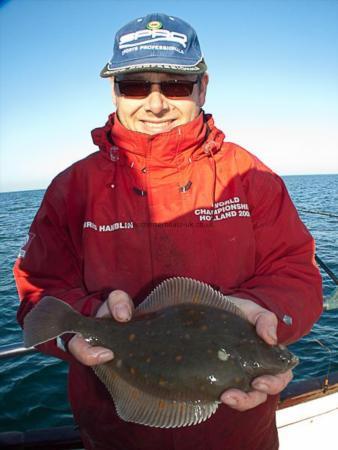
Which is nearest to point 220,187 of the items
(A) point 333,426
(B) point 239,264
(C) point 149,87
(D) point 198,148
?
(D) point 198,148

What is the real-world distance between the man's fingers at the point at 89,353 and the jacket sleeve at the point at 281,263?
847 mm

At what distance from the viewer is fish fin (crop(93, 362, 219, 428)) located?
204cm

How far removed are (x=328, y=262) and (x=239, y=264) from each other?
510 inches

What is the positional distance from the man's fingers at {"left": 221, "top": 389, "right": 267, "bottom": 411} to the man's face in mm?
1685

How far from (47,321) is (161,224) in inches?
35.7

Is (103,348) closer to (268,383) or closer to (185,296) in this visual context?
(185,296)

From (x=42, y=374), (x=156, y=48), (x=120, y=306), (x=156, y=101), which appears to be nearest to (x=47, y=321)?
(x=120, y=306)

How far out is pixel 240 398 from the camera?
1933 mm

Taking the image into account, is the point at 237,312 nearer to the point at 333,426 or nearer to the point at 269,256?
the point at 269,256

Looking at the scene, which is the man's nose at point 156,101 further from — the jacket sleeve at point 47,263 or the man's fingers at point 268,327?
the man's fingers at point 268,327

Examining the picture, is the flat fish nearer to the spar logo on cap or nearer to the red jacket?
the red jacket

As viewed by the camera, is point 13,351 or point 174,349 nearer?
point 174,349

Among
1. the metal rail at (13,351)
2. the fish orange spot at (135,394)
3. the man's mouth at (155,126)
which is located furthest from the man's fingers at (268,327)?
the metal rail at (13,351)

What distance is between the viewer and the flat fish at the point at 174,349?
2.06 metres
